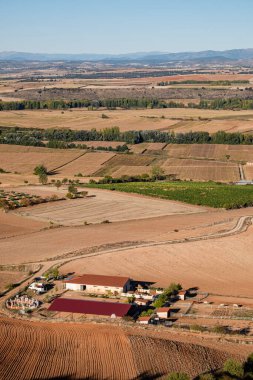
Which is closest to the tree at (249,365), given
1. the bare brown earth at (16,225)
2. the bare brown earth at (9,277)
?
the bare brown earth at (9,277)

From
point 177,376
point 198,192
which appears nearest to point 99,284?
point 177,376

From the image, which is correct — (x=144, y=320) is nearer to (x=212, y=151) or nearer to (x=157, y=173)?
(x=157, y=173)

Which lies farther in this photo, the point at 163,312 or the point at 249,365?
the point at 163,312

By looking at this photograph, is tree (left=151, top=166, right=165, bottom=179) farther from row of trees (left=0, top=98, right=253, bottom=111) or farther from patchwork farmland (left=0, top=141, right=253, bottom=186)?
row of trees (left=0, top=98, right=253, bottom=111)

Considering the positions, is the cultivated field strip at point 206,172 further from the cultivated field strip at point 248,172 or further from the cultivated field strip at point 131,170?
the cultivated field strip at point 131,170

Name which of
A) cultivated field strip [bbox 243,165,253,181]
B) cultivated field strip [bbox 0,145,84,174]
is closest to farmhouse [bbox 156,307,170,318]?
cultivated field strip [bbox 243,165,253,181]

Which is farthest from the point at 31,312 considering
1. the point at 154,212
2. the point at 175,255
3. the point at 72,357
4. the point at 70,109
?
the point at 70,109

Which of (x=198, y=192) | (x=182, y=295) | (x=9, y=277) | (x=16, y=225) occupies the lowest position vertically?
(x=198, y=192)
